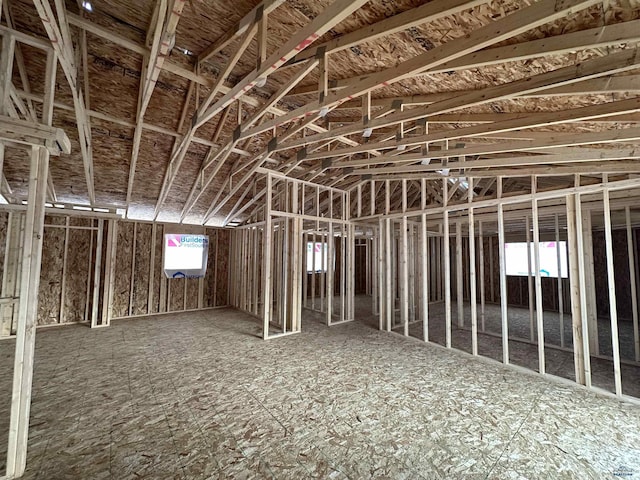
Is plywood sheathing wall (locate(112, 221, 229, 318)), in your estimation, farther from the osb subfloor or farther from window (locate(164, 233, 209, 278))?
the osb subfloor

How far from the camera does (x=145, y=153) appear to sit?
18.1 feet

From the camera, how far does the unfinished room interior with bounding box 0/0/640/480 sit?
6.92ft

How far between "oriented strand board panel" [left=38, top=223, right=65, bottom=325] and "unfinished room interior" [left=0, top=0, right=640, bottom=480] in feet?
0.15

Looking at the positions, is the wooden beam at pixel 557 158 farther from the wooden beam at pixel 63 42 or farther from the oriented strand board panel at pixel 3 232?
the oriented strand board panel at pixel 3 232

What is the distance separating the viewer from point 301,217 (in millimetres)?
6137

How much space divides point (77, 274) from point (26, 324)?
585cm

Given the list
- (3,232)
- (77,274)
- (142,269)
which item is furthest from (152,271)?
(3,232)

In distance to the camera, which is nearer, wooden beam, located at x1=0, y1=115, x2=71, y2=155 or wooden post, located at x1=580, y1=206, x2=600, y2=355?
wooden beam, located at x1=0, y1=115, x2=71, y2=155

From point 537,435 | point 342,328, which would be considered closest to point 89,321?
point 342,328

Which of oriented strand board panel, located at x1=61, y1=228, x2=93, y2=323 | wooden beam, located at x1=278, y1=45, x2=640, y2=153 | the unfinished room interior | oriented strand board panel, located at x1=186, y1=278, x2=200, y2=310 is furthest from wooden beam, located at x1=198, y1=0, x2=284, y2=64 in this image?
oriented strand board panel, located at x1=186, y1=278, x2=200, y2=310

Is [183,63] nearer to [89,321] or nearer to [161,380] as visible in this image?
[161,380]

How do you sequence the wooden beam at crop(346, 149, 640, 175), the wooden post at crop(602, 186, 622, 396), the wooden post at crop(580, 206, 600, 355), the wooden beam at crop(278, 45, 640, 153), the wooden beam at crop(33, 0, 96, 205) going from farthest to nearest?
the wooden post at crop(580, 206, 600, 355), the wooden post at crop(602, 186, 622, 396), the wooden beam at crop(346, 149, 640, 175), the wooden beam at crop(33, 0, 96, 205), the wooden beam at crop(278, 45, 640, 153)

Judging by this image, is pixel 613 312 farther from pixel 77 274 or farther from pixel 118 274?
pixel 77 274

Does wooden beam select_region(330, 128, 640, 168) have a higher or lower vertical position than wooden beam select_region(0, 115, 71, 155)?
higher
